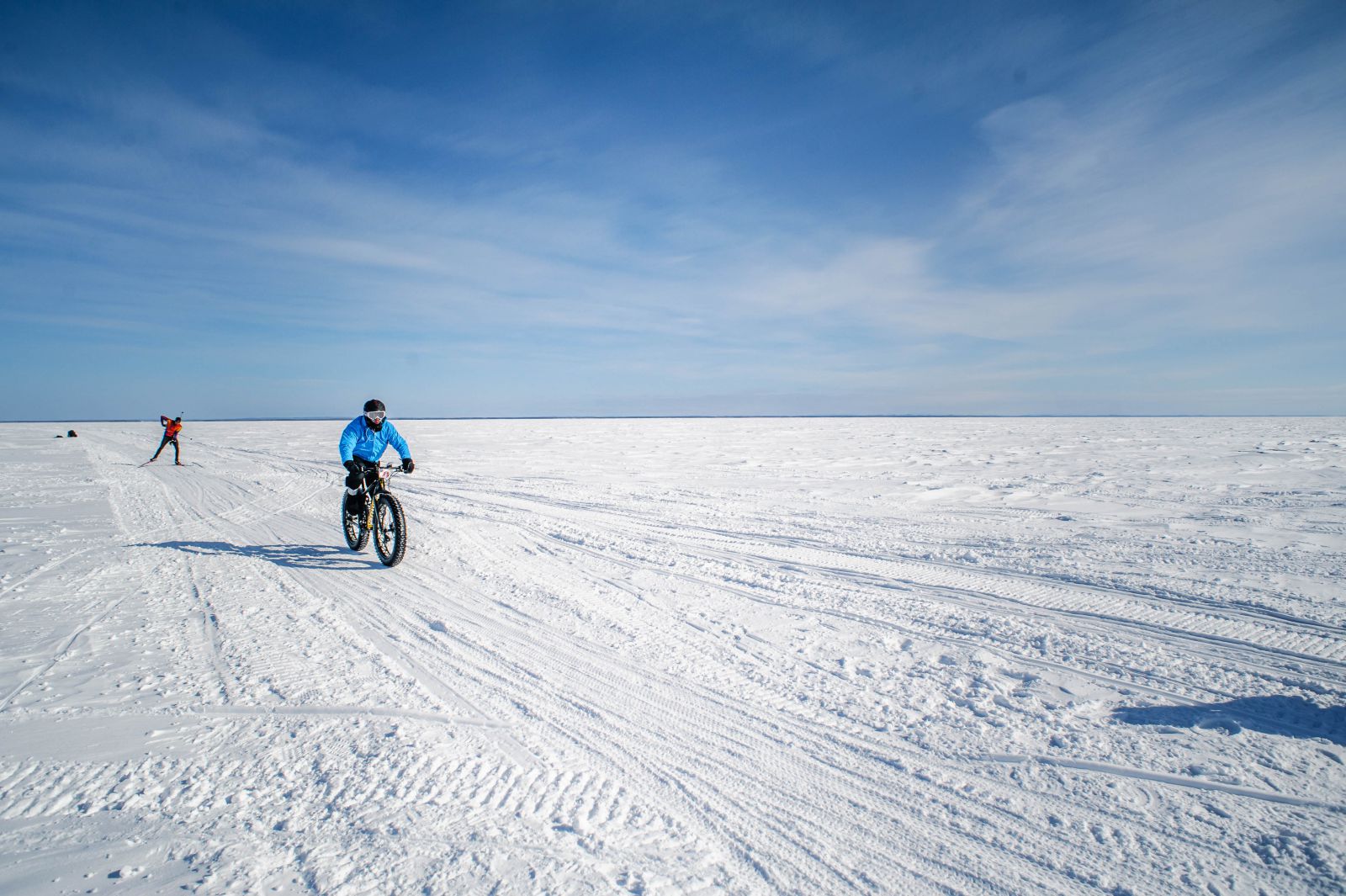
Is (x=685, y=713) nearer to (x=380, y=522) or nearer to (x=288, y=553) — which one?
(x=380, y=522)

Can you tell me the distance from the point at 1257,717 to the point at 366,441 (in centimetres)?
823

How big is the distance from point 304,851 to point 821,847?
6.78 feet

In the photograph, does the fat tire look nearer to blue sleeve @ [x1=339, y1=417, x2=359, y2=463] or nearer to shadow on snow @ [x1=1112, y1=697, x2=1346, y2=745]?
blue sleeve @ [x1=339, y1=417, x2=359, y2=463]

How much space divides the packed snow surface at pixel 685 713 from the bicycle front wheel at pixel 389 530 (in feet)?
1.10

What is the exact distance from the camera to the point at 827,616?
5.02 m

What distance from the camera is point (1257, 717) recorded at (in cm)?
332

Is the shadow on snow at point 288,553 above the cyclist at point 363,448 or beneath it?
beneath

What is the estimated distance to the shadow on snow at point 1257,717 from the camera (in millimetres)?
3201

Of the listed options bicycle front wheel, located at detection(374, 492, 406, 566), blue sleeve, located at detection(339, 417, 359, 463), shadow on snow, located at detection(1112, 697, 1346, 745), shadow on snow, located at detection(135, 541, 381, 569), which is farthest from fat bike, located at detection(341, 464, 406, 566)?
shadow on snow, located at detection(1112, 697, 1346, 745)

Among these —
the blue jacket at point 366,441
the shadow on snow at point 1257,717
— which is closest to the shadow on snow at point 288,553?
the blue jacket at point 366,441

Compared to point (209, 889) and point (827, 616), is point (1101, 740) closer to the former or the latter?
point (827, 616)

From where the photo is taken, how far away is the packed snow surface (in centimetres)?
235

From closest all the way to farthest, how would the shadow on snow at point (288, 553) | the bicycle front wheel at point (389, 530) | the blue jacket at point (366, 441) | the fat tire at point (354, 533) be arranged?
1. the bicycle front wheel at point (389, 530)
2. the shadow on snow at point (288, 553)
3. the blue jacket at point (366, 441)
4. the fat tire at point (354, 533)

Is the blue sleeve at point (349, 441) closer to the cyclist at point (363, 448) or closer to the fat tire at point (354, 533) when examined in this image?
the cyclist at point (363, 448)
